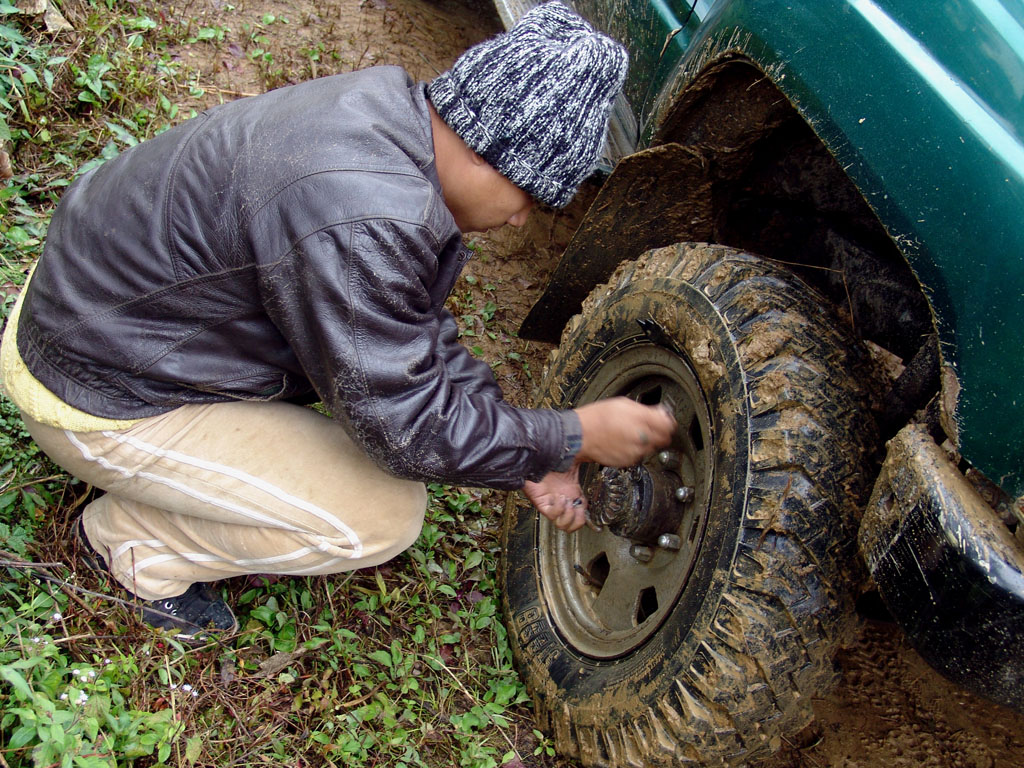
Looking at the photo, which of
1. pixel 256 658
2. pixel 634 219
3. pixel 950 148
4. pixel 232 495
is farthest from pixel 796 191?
pixel 256 658

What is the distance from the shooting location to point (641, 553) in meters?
2.32

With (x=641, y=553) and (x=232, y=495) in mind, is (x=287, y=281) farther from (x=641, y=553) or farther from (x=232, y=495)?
(x=641, y=553)

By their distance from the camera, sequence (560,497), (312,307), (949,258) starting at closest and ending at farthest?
(949,258) < (312,307) < (560,497)

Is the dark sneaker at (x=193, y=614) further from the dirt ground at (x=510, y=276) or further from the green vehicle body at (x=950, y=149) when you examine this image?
the green vehicle body at (x=950, y=149)

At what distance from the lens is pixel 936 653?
149 centimetres

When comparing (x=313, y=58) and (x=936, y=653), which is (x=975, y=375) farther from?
(x=313, y=58)

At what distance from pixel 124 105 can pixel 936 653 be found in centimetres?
360

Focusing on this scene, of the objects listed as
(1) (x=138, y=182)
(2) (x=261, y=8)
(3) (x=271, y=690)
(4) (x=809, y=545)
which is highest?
(4) (x=809, y=545)

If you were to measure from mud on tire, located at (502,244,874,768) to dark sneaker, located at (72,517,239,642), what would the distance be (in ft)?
2.87

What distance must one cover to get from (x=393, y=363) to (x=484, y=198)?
0.46 m

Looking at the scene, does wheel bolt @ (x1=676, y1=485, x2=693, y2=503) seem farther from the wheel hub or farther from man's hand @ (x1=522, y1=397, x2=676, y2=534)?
man's hand @ (x1=522, y1=397, x2=676, y2=534)

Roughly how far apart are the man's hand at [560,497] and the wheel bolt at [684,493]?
0.90 ft

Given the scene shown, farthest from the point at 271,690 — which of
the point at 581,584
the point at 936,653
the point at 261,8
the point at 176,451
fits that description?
the point at 261,8

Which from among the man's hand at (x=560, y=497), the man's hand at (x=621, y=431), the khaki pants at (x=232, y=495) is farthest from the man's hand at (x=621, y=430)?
the khaki pants at (x=232, y=495)
